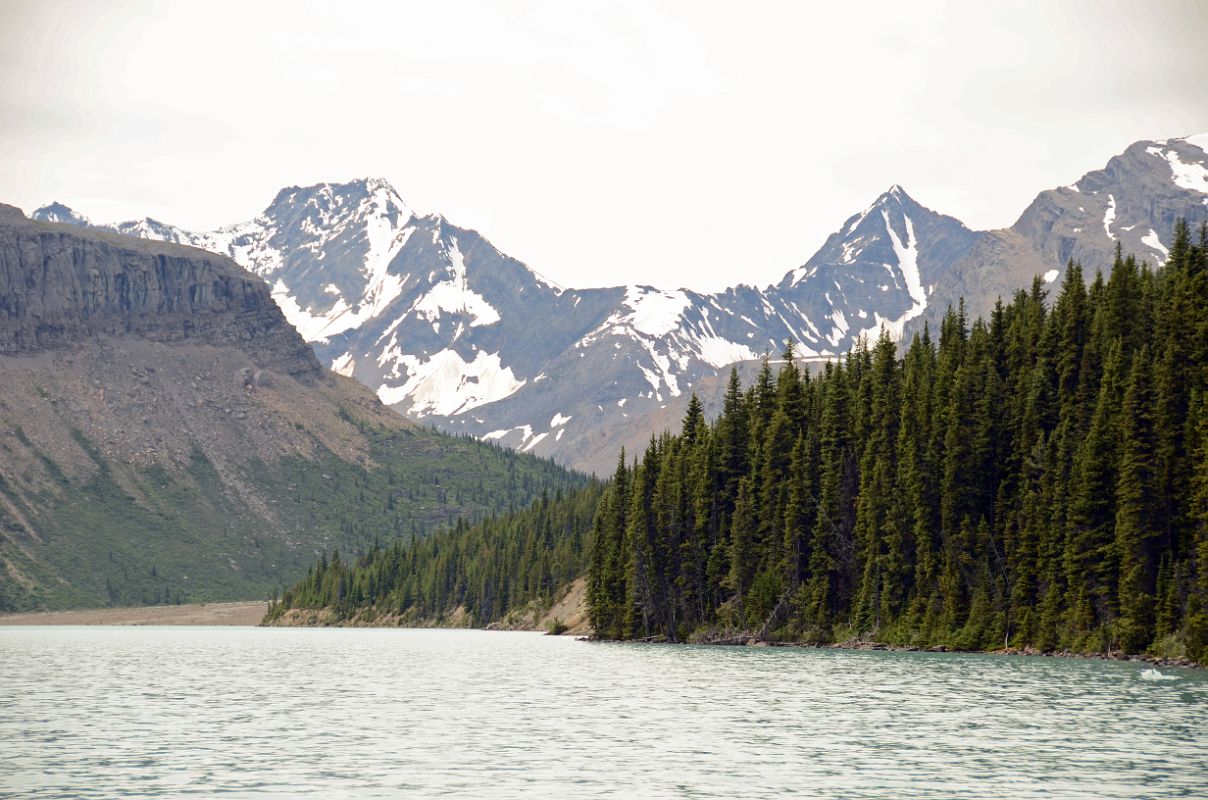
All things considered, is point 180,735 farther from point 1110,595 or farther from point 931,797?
point 1110,595

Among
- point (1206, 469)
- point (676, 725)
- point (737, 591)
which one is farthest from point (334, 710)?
point (737, 591)

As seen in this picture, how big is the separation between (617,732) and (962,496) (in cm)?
7198

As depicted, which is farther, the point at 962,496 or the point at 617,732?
the point at 962,496

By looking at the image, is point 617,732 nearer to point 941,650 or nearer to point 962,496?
point 941,650

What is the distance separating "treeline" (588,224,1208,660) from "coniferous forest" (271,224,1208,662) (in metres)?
0.20

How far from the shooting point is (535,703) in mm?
67312

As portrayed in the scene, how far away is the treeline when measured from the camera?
97.9 m

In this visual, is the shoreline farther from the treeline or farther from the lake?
the lake

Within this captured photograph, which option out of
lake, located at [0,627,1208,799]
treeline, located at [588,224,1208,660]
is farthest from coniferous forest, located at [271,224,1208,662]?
lake, located at [0,627,1208,799]

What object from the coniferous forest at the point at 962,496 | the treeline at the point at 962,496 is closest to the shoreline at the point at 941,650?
the coniferous forest at the point at 962,496

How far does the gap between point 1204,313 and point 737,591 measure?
2107 inches

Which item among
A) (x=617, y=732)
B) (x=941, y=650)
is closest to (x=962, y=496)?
(x=941, y=650)

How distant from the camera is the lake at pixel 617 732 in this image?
41.0m

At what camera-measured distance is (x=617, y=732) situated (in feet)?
177
